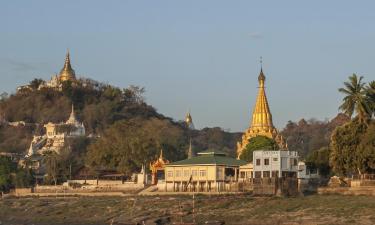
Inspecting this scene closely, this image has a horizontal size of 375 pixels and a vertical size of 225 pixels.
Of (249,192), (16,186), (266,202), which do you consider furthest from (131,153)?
(266,202)

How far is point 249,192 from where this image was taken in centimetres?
8050

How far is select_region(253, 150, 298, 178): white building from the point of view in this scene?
277 feet

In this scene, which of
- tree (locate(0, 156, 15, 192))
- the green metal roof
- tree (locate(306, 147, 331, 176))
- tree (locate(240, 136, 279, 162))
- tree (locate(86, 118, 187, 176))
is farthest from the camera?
tree (locate(0, 156, 15, 192))

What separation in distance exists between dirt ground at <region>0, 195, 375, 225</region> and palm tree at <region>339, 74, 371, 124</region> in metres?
11.9

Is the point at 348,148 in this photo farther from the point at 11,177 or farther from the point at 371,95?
the point at 11,177

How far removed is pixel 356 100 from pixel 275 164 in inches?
405

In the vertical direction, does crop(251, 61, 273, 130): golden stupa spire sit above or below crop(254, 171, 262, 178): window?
above

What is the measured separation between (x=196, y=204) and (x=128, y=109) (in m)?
120

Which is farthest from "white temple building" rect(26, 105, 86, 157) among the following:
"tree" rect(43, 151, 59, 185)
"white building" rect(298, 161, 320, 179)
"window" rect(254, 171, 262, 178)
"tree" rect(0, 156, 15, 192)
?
"window" rect(254, 171, 262, 178)

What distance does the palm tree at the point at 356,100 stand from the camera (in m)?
82.0

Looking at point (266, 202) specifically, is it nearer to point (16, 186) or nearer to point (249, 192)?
point (249, 192)

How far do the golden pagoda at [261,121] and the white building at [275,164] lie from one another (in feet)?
143

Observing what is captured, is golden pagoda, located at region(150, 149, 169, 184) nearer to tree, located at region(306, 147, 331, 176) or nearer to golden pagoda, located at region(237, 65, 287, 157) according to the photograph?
tree, located at region(306, 147, 331, 176)

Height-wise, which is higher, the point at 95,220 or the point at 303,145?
the point at 303,145
